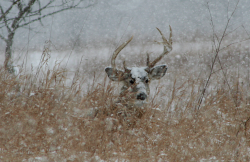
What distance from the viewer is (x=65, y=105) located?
3.03m

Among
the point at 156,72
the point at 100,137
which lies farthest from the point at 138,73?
the point at 100,137

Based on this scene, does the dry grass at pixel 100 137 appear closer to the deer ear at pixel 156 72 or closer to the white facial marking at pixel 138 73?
the white facial marking at pixel 138 73

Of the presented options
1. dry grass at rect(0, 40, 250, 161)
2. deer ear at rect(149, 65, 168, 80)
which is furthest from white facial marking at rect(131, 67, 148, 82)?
dry grass at rect(0, 40, 250, 161)

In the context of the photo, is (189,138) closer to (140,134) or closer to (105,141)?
(140,134)

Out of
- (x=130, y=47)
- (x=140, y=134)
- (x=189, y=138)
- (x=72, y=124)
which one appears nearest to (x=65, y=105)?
(x=72, y=124)

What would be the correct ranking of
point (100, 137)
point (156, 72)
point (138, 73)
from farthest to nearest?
point (156, 72) < point (138, 73) < point (100, 137)

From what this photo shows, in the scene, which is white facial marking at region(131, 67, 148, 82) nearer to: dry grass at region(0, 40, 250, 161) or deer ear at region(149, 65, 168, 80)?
deer ear at region(149, 65, 168, 80)

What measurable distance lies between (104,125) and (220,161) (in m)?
1.23

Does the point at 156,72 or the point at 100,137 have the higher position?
the point at 156,72

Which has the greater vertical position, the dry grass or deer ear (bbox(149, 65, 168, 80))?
deer ear (bbox(149, 65, 168, 80))

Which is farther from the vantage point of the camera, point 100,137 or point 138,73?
point 138,73

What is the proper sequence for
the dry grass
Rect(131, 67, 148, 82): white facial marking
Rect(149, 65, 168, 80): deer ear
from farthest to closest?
1. Rect(149, 65, 168, 80): deer ear
2. Rect(131, 67, 148, 82): white facial marking
3. the dry grass

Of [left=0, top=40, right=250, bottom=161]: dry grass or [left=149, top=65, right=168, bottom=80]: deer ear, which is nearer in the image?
[left=0, top=40, right=250, bottom=161]: dry grass

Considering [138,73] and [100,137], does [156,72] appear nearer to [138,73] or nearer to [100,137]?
[138,73]
